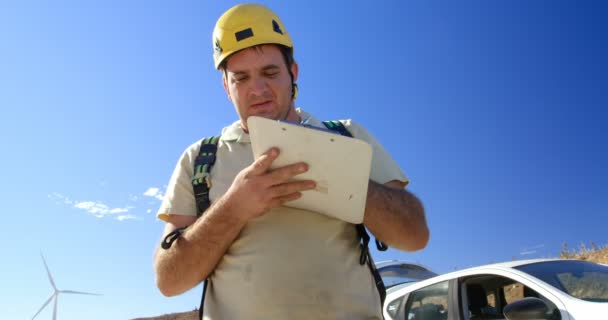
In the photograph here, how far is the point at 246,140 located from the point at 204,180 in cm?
27

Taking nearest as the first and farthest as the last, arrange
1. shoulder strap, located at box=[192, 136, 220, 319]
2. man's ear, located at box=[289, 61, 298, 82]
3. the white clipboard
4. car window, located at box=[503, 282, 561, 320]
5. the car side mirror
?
the white clipboard, shoulder strap, located at box=[192, 136, 220, 319], man's ear, located at box=[289, 61, 298, 82], the car side mirror, car window, located at box=[503, 282, 561, 320]

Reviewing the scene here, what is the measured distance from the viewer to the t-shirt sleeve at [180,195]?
2.56 meters

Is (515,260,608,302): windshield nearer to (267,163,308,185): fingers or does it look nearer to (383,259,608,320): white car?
(383,259,608,320): white car

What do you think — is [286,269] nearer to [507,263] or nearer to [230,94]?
[230,94]

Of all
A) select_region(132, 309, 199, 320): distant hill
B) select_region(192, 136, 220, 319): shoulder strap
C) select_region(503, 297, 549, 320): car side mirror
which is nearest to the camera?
select_region(192, 136, 220, 319): shoulder strap

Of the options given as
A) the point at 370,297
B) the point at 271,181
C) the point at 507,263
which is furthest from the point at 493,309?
the point at 271,181

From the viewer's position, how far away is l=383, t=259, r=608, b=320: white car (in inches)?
201

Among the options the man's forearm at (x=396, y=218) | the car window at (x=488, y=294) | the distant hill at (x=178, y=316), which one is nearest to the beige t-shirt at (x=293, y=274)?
the man's forearm at (x=396, y=218)

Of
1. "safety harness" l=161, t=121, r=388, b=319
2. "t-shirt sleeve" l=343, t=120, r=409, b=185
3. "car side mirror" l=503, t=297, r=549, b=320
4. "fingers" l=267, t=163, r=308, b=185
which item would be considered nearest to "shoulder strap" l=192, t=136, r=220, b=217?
"safety harness" l=161, t=121, r=388, b=319

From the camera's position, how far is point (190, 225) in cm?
244

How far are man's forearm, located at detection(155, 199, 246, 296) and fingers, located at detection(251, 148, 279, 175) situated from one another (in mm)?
226

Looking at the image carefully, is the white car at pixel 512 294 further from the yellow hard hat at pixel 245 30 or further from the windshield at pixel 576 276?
the yellow hard hat at pixel 245 30

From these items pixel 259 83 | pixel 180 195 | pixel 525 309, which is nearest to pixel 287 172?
pixel 259 83

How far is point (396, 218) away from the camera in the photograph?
2.39 metres
